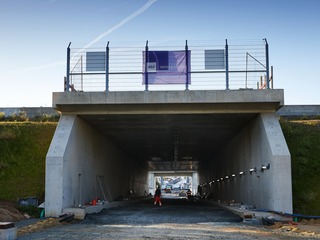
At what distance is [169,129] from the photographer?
2717 centimetres

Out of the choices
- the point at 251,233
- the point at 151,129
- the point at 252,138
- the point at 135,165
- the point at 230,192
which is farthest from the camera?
the point at 135,165

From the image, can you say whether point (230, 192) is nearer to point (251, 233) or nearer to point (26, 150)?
point (26, 150)

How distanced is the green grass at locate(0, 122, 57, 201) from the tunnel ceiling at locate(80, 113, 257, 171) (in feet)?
9.62

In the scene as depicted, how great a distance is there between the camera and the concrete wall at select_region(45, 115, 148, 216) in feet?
63.4

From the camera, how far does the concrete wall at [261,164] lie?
18.8m

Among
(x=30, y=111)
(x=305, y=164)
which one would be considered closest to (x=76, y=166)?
(x=305, y=164)

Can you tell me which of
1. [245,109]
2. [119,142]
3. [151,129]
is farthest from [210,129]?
[119,142]

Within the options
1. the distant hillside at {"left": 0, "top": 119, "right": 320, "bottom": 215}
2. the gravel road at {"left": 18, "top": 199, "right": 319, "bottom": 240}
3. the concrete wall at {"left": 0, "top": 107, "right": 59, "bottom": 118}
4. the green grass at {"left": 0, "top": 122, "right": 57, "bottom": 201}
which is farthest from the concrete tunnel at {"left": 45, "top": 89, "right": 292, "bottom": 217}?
the concrete wall at {"left": 0, "top": 107, "right": 59, "bottom": 118}

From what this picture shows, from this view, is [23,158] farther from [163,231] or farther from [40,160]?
[163,231]

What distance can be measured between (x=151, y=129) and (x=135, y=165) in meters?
24.4

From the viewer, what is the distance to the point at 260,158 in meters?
21.3

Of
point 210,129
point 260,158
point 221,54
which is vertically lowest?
point 260,158

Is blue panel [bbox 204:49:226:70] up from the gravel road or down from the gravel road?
→ up

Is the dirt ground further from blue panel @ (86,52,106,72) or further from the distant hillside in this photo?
blue panel @ (86,52,106,72)
